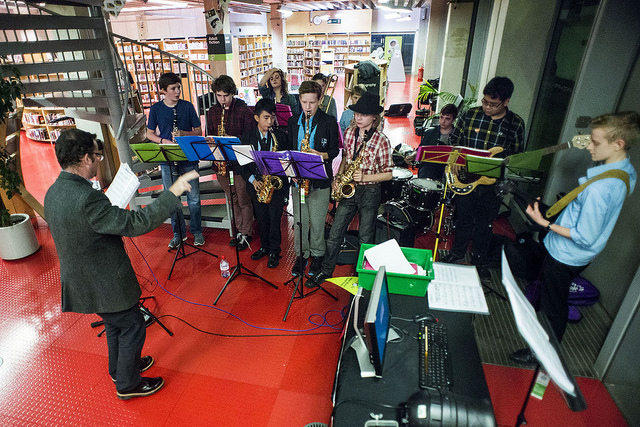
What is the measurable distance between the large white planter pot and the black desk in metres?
4.41

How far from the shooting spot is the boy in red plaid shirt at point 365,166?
314 centimetres

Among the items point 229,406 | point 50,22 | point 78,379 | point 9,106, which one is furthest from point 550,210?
point 50,22

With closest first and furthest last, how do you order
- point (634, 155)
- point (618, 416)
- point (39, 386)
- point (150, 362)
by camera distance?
point (618, 416), point (39, 386), point (150, 362), point (634, 155)

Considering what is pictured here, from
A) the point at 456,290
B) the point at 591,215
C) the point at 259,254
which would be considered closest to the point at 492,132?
the point at 591,215

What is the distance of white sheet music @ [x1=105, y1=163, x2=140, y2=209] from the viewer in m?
2.41

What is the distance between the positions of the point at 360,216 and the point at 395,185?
1.30m

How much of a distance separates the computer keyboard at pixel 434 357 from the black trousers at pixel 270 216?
7.23ft

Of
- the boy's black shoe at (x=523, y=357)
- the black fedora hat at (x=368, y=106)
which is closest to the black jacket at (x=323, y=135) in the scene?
the black fedora hat at (x=368, y=106)

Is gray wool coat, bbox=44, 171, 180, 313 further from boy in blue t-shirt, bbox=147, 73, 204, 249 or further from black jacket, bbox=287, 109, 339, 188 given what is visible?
boy in blue t-shirt, bbox=147, 73, 204, 249

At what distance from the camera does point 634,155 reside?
3148 mm

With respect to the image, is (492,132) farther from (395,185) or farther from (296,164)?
(296,164)

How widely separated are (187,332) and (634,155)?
4.23m

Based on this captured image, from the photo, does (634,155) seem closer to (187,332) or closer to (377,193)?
(377,193)

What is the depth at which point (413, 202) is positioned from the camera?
4344 mm
